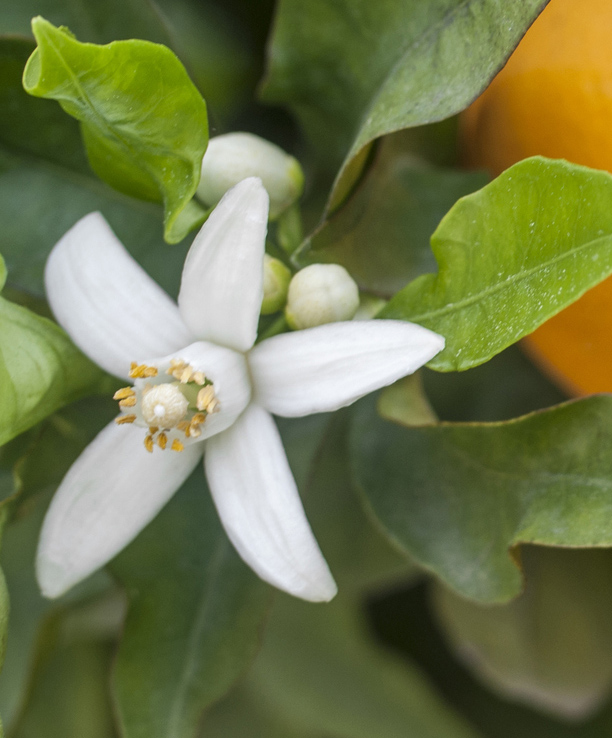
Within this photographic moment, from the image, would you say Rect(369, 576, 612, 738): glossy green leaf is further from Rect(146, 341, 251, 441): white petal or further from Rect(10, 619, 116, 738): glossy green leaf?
Rect(146, 341, 251, 441): white petal

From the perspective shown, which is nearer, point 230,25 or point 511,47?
point 511,47

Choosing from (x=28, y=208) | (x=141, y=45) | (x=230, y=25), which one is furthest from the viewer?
(x=230, y=25)

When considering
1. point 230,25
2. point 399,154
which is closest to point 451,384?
Result: point 399,154

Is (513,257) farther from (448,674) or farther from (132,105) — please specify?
(448,674)

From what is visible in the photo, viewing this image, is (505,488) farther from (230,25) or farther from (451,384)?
(230,25)

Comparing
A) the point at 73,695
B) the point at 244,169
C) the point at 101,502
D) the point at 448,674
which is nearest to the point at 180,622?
the point at 101,502

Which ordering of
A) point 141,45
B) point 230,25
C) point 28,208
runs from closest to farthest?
point 141,45
point 28,208
point 230,25

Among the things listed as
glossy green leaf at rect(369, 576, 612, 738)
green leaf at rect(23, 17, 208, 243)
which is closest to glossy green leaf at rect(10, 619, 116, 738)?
glossy green leaf at rect(369, 576, 612, 738)
